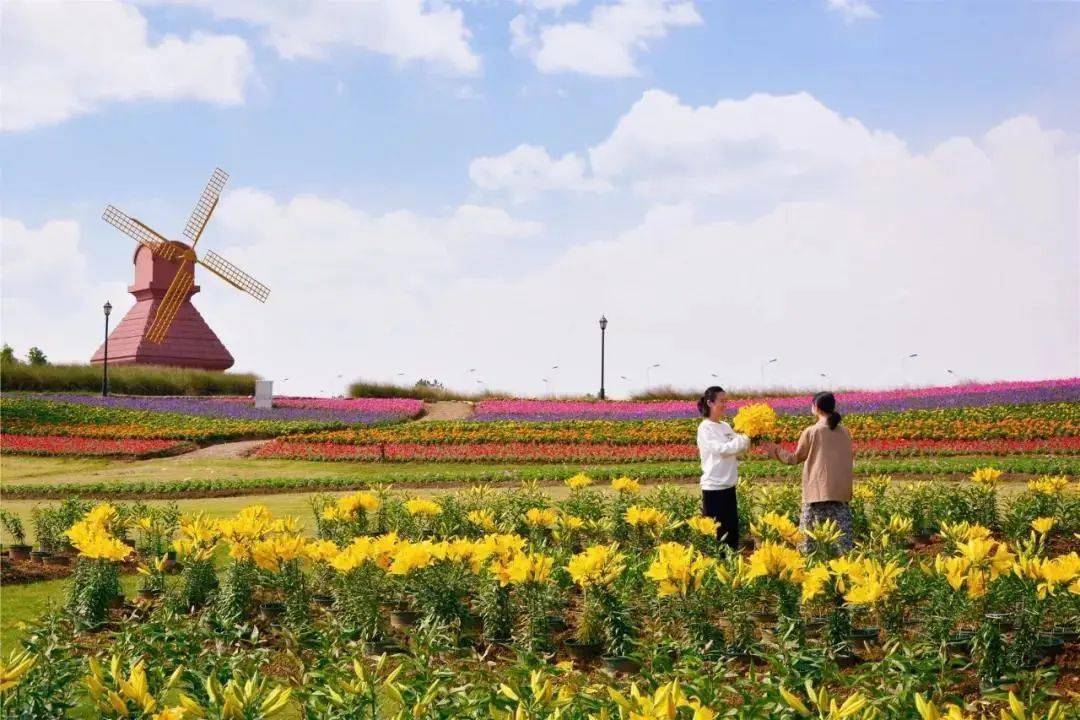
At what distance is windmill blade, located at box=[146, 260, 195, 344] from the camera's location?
1489 inches

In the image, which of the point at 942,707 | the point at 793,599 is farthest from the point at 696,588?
the point at 942,707

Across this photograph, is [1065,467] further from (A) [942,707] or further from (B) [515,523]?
(A) [942,707]

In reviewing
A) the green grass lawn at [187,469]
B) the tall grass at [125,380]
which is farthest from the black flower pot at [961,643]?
the tall grass at [125,380]

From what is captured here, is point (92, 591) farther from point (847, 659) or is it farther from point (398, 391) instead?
point (398, 391)

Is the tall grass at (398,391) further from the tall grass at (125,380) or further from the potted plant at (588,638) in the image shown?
the potted plant at (588,638)

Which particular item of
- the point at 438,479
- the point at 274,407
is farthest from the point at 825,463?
the point at 274,407

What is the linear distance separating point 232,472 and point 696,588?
15.1 m

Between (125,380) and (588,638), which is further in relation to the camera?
(125,380)

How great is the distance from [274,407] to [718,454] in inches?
993

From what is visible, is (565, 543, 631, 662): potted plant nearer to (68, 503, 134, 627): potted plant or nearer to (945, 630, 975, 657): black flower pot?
(945, 630, 975, 657): black flower pot

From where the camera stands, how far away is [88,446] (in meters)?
22.4

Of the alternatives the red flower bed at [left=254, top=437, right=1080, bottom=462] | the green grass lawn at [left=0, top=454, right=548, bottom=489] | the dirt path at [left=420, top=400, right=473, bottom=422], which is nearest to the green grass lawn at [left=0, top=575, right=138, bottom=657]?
the green grass lawn at [left=0, top=454, right=548, bottom=489]

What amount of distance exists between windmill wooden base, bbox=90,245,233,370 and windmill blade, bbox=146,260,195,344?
454mm

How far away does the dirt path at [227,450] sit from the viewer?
21.6 m
